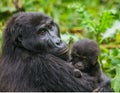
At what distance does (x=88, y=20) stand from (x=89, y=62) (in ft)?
4.67

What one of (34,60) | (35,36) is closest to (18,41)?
(35,36)

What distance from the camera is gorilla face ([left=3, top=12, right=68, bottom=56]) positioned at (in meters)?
5.52

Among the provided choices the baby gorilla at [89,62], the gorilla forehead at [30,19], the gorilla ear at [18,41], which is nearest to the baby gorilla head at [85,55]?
the baby gorilla at [89,62]

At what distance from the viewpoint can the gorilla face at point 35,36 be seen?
5523 millimetres

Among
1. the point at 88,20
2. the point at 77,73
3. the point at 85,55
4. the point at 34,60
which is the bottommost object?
the point at 77,73

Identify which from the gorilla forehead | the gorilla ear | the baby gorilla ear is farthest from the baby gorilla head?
the gorilla ear

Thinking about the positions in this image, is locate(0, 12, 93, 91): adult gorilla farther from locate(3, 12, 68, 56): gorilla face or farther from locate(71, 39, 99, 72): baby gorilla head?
locate(71, 39, 99, 72): baby gorilla head

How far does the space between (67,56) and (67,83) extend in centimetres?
37

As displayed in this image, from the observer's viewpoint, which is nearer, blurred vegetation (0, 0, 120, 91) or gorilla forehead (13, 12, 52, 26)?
→ gorilla forehead (13, 12, 52, 26)

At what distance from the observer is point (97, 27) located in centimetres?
690

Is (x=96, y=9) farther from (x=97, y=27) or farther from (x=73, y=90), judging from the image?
(x=73, y=90)

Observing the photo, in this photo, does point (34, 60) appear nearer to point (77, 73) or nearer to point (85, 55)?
point (77, 73)

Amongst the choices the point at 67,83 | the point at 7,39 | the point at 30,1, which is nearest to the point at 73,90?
the point at 67,83

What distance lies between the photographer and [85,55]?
223 inches
